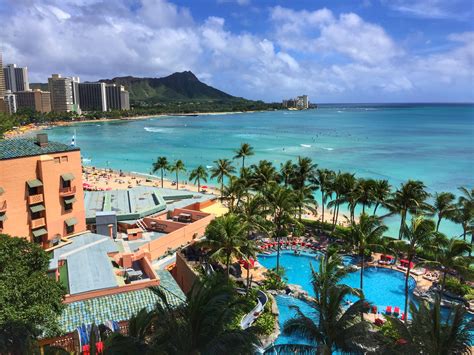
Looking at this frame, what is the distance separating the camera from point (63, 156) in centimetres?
2681

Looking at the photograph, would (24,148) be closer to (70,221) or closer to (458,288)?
(70,221)

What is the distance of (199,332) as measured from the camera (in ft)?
35.7

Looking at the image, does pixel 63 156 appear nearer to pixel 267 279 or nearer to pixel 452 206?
pixel 267 279

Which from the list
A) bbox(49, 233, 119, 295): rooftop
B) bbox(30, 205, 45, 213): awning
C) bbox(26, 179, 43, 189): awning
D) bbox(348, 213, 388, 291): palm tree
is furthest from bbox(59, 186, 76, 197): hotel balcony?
bbox(348, 213, 388, 291): palm tree

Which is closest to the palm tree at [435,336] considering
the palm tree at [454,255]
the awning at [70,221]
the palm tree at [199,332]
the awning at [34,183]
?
the palm tree at [199,332]

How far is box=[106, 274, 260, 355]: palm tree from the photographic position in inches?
406

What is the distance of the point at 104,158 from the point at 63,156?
75.8 m

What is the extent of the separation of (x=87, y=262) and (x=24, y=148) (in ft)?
29.9

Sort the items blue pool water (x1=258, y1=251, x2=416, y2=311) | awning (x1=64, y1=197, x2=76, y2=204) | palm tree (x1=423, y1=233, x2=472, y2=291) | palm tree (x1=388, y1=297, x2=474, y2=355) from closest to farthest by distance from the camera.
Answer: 1. palm tree (x1=388, y1=297, x2=474, y2=355)
2. palm tree (x1=423, y1=233, x2=472, y2=291)
3. blue pool water (x1=258, y1=251, x2=416, y2=311)
4. awning (x1=64, y1=197, x2=76, y2=204)

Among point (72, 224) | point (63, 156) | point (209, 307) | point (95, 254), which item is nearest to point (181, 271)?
point (95, 254)

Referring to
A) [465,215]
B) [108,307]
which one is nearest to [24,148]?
[108,307]

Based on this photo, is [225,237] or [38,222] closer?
[225,237]

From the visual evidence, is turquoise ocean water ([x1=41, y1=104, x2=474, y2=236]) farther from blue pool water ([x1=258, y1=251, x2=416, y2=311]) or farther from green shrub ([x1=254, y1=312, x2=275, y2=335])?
green shrub ([x1=254, y1=312, x2=275, y2=335])

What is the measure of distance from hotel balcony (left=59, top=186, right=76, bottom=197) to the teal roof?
10.9 metres
